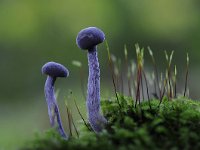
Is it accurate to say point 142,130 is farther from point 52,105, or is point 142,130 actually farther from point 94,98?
point 52,105

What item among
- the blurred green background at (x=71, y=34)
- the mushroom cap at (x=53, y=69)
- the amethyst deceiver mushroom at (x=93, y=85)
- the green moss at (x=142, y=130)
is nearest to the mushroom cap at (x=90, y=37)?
Answer: the amethyst deceiver mushroom at (x=93, y=85)

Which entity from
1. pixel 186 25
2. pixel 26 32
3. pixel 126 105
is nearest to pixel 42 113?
pixel 26 32

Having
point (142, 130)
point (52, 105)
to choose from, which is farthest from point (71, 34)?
point (142, 130)

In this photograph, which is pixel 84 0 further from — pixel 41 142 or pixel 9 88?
pixel 41 142

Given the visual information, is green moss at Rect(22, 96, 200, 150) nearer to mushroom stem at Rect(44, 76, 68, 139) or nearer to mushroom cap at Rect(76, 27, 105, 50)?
mushroom stem at Rect(44, 76, 68, 139)

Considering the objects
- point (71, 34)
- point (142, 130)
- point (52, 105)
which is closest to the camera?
point (142, 130)

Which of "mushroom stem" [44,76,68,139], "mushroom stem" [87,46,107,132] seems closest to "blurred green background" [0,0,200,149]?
"mushroom stem" [44,76,68,139]

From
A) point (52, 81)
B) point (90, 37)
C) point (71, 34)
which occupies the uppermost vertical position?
point (71, 34)
